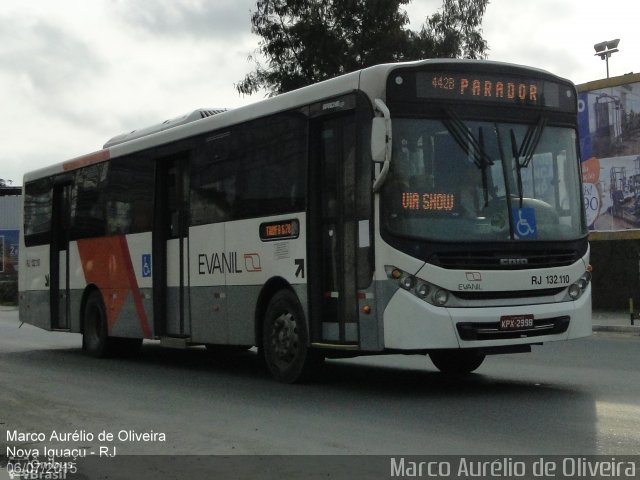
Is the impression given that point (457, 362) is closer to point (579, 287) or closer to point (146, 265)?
point (579, 287)

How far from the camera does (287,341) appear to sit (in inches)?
496

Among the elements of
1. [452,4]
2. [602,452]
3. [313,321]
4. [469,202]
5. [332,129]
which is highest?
[452,4]

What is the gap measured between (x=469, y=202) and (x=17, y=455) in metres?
5.07

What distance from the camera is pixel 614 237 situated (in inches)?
1220

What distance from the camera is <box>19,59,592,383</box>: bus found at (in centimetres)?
1109

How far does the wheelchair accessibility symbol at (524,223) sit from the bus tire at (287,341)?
2.49 metres

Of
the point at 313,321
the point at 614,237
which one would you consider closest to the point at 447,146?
the point at 313,321

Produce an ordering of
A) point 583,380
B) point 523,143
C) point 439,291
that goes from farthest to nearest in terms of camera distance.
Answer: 1. point 583,380
2. point 523,143
3. point 439,291

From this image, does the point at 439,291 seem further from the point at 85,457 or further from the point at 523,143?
the point at 85,457

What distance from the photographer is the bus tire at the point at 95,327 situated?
17.8 m

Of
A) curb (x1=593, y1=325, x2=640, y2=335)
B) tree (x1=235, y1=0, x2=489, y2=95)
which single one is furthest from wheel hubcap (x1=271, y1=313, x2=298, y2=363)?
tree (x1=235, y1=0, x2=489, y2=95)

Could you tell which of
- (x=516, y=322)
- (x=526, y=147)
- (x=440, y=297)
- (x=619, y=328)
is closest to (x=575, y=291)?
(x=516, y=322)


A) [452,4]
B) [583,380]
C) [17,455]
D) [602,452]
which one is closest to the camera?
[602,452]

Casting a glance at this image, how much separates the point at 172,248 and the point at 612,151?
1917 centimetres
